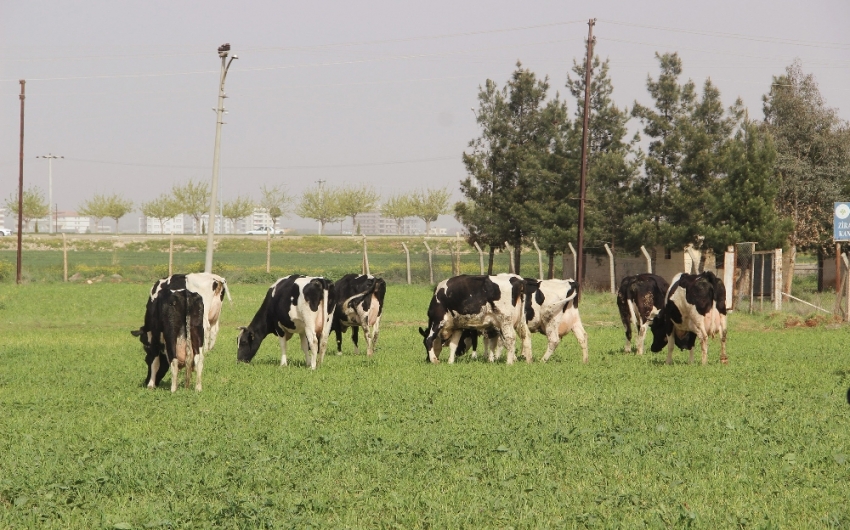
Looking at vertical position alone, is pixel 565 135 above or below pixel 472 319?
above

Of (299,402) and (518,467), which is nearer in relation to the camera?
(518,467)

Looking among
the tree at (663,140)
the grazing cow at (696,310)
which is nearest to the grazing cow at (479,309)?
the grazing cow at (696,310)

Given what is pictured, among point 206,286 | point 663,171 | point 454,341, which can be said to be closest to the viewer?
point 206,286

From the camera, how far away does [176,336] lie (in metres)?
14.3

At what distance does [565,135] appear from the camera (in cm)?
4684

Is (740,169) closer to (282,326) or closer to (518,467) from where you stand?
(282,326)

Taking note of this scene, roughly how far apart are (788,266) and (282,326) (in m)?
29.5

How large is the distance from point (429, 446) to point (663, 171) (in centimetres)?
3532

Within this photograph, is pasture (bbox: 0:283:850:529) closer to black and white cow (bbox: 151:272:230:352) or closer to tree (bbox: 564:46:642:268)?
black and white cow (bbox: 151:272:230:352)

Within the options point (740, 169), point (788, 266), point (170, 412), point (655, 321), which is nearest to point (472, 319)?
point (655, 321)

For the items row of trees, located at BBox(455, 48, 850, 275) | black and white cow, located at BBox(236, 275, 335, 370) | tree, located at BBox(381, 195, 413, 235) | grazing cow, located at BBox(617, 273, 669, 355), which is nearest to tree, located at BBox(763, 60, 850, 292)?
row of trees, located at BBox(455, 48, 850, 275)

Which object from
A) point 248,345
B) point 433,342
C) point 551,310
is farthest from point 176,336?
point 551,310

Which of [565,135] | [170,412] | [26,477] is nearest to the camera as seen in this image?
[26,477]

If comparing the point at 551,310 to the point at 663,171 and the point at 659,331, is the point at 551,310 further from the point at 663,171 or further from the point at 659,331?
the point at 663,171
